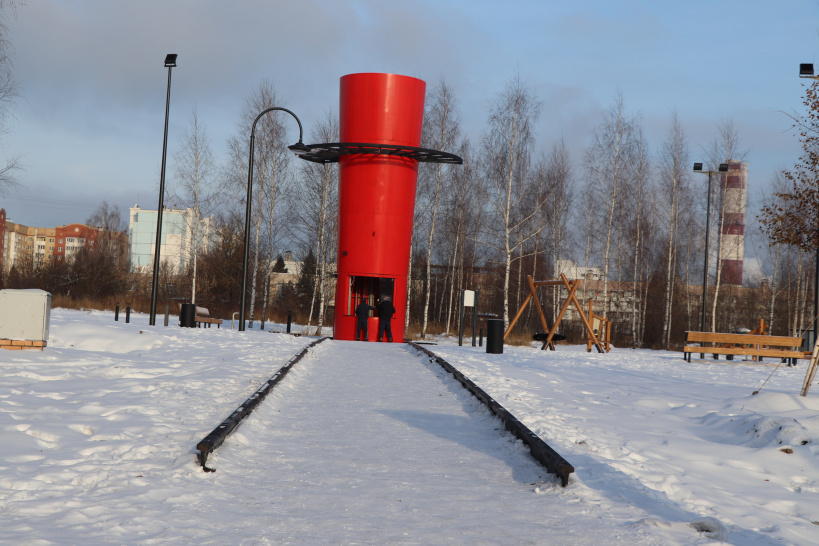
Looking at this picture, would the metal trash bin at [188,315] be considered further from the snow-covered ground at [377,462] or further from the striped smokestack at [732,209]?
the striped smokestack at [732,209]

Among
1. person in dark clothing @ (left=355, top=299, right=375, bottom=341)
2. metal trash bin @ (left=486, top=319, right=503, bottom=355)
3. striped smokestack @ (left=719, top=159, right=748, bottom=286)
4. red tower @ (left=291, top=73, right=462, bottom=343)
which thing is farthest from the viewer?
striped smokestack @ (left=719, top=159, right=748, bottom=286)

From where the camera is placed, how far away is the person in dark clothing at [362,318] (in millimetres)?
21891

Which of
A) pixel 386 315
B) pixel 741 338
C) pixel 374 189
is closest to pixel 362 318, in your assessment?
pixel 386 315

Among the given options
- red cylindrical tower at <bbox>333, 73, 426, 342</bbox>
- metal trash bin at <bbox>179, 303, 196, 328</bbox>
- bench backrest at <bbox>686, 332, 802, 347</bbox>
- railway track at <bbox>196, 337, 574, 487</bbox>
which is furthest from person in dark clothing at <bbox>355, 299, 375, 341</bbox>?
railway track at <bbox>196, 337, 574, 487</bbox>

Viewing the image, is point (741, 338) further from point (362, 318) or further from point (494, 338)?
point (362, 318)

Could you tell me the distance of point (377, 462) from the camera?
5824 mm

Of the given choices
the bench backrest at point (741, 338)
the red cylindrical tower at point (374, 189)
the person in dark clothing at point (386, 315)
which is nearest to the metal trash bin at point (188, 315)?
the red cylindrical tower at point (374, 189)

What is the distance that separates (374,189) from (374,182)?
224 millimetres

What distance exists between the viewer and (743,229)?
48.0m

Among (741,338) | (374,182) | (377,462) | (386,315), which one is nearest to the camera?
(377,462)

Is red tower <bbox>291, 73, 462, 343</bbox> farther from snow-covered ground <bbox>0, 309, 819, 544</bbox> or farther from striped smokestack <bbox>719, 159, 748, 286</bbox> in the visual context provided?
striped smokestack <bbox>719, 159, 748, 286</bbox>

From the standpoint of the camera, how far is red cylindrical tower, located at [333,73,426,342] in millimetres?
22812

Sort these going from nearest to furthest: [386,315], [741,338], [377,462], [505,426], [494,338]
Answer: [377,462]
[505,426]
[494,338]
[741,338]
[386,315]

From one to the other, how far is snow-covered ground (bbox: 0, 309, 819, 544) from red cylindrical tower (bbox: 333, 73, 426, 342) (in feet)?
39.1
